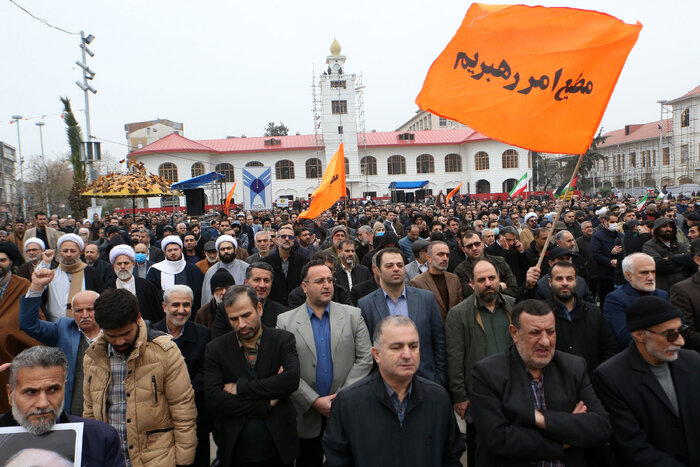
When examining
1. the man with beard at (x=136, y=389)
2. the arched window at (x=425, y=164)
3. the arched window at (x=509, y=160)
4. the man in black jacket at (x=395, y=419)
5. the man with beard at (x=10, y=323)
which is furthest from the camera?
the arched window at (x=425, y=164)

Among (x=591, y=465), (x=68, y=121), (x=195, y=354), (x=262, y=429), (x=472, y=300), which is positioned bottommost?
(x=591, y=465)

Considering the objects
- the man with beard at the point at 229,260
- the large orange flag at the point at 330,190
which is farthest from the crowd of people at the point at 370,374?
the large orange flag at the point at 330,190

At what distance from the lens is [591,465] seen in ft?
10.0

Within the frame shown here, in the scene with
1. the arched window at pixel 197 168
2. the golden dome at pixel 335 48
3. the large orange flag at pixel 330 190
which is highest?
the golden dome at pixel 335 48

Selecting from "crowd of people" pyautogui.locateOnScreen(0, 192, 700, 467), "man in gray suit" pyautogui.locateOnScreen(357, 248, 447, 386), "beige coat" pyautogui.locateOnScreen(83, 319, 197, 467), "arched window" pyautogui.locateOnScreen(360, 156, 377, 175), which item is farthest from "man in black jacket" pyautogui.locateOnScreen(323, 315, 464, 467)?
"arched window" pyautogui.locateOnScreen(360, 156, 377, 175)

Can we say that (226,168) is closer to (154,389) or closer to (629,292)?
(629,292)

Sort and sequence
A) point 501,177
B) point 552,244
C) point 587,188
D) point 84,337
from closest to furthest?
1. point 84,337
2. point 552,244
3. point 501,177
4. point 587,188

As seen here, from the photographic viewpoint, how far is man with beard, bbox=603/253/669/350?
13.4ft

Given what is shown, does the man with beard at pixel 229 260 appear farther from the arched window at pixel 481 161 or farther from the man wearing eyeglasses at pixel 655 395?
the arched window at pixel 481 161

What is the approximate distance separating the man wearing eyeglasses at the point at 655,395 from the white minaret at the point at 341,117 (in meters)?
51.0

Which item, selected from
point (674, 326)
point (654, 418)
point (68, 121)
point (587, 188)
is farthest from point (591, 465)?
point (587, 188)

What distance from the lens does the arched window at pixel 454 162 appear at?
5562cm

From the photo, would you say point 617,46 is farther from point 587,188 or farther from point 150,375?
point 587,188

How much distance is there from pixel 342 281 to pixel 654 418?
12.8ft
